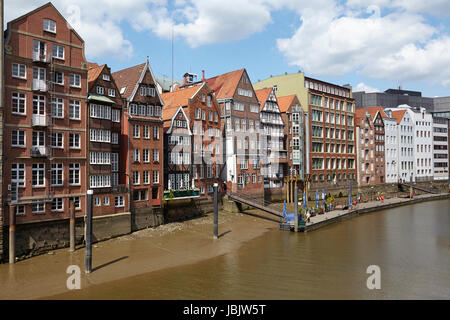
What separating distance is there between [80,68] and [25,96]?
6653mm

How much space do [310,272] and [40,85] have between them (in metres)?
31.0

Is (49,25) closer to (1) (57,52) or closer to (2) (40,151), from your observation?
(1) (57,52)

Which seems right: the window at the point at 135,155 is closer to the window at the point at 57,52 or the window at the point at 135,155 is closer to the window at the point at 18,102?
the window at the point at 57,52

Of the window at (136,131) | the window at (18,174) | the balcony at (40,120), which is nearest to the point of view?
the window at (18,174)

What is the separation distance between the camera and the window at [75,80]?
1556 inches

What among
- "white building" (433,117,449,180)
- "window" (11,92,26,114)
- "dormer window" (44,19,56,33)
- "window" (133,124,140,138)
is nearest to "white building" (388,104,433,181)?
"white building" (433,117,449,180)

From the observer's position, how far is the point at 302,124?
259 ft

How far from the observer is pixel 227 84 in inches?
2613

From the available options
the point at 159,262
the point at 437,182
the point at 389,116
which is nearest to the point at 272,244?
the point at 159,262

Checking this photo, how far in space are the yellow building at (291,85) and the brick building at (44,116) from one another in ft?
175

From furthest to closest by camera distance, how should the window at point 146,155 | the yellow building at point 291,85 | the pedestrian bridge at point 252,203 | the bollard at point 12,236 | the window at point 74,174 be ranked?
1. the yellow building at point 291,85
2. the pedestrian bridge at point 252,203
3. the window at point 146,155
4. the window at point 74,174
5. the bollard at point 12,236

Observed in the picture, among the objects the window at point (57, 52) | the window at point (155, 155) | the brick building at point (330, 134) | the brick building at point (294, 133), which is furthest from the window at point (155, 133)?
the brick building at point (330, 134)

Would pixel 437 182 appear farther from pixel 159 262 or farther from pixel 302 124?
pixel 159 262

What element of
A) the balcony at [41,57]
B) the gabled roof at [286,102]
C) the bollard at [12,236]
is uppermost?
the gabled roof at [286,102]
